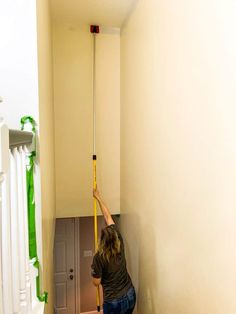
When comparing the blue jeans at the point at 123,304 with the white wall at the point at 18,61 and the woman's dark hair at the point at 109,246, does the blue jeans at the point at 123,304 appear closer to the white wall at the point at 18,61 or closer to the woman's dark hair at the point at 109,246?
the woman's dark hair at the point at 109,246

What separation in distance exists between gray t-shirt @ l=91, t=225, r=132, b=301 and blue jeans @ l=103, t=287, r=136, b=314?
33mm

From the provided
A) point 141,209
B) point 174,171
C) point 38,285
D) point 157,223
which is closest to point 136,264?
point 141,209

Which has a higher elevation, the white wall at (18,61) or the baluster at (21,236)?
the white wall at (18,61)

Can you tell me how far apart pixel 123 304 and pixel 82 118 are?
1.86 meters

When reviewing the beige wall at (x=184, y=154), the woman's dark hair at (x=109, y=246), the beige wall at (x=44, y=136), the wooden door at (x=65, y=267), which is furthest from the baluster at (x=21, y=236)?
the wooden door at (x=65, y=267)

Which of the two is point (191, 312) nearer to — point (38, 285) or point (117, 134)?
point (38, 285)

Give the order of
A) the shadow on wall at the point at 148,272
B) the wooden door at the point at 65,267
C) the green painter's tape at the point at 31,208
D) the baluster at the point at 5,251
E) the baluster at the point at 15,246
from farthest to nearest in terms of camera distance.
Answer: the wooden door at the point at 65,267, the shadow on wall at the point at 148,272, the green painter's tape at the point at 31,208, the baluster at the point at 15,246, the baluster at the point at 5,251

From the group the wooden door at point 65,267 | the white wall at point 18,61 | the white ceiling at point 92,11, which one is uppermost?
the white ceiling at point 92,11

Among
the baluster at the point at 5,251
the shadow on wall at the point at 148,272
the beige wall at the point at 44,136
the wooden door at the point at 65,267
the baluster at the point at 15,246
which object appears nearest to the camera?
the baluster at the point at 5,251

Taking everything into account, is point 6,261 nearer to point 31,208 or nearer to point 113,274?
point 31,208

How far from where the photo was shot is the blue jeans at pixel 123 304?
2.24m

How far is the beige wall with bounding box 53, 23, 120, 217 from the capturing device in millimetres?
2664

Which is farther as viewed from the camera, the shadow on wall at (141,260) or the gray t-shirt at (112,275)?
the gray t-shirt at (112,275)

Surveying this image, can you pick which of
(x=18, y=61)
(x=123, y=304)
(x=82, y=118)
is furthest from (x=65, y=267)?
(x=18, y=61)
